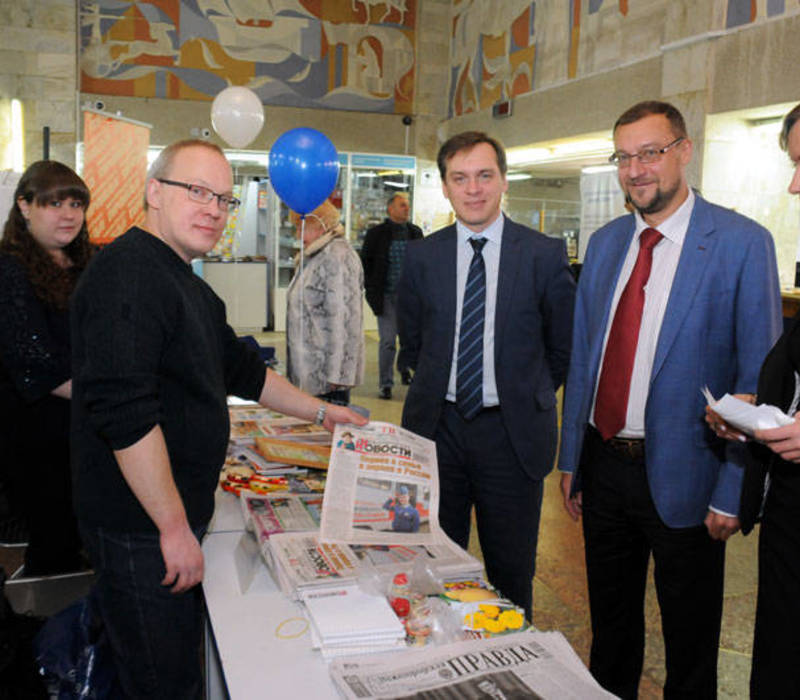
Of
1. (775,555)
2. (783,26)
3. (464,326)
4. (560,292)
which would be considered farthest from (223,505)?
(783,26)

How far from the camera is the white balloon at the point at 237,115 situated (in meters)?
7.35

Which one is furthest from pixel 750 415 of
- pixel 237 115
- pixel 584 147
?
pixel 584 147

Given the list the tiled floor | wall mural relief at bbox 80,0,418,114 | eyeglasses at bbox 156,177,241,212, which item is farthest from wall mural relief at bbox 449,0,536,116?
eyeglasses at bbox 156,177,241,212

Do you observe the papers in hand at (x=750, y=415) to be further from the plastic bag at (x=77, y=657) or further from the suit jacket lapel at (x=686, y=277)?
the plastic bag at (x=77, y=657)

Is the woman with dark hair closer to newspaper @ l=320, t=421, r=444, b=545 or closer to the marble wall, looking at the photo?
newspaper @ l=320, t=421, r=444, b=545

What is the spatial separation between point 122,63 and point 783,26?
8.39 m

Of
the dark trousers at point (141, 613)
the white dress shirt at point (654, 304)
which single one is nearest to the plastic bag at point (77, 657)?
the dark trousers at point (141, 613)

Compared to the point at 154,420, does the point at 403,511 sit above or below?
below

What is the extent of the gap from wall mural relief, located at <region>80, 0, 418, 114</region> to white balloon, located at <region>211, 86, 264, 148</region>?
325 cm

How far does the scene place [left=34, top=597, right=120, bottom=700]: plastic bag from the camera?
1.60 metres

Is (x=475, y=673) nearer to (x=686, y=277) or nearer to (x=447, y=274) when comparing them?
(x=686, y=277)

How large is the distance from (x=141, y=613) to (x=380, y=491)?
1.80 feet

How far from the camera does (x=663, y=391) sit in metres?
1.78

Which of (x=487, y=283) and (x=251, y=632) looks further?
(x=487, y=283)
